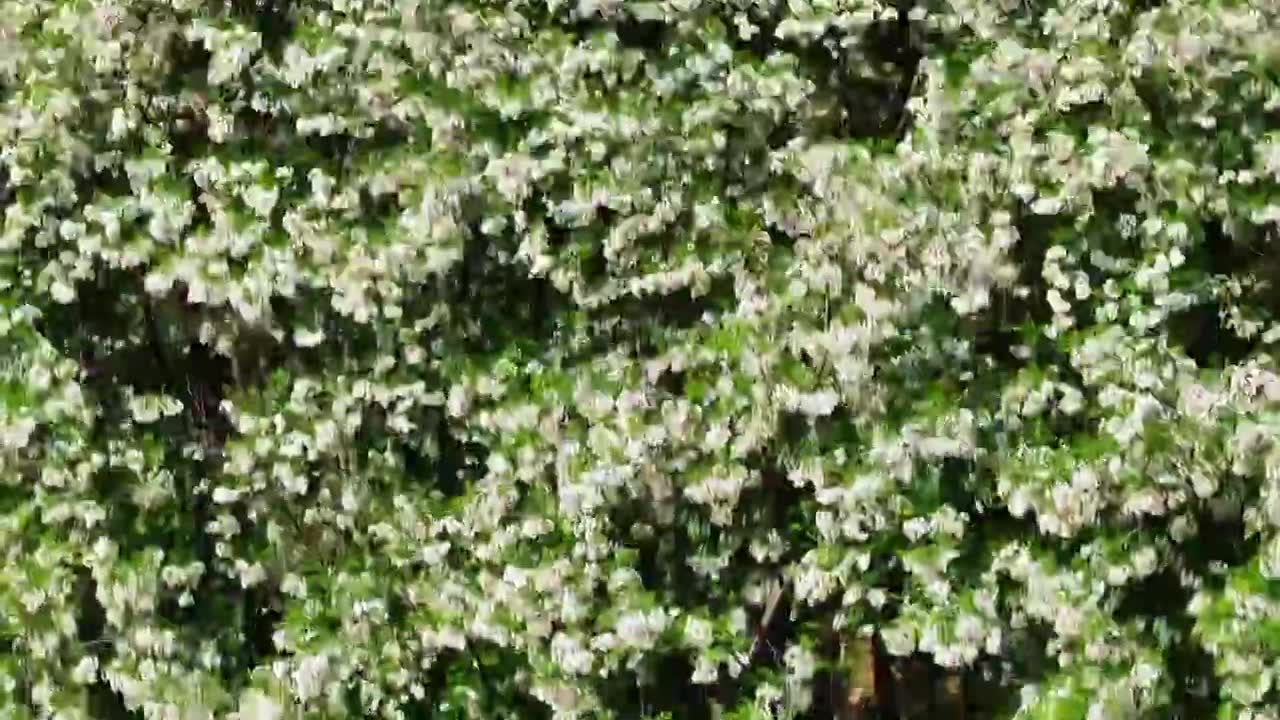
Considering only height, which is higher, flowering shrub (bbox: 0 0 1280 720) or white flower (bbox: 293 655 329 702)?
flowering shrub (bbox: 0 0 1280 720)

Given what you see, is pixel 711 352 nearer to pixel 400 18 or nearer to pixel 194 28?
pixel 400 18

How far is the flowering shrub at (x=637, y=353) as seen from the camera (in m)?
4.19

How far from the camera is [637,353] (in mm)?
4723

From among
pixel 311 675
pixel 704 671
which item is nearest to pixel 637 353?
pixel 704 671

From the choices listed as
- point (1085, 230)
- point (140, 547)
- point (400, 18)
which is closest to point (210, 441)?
point (140, 547)

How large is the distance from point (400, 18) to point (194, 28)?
73cm

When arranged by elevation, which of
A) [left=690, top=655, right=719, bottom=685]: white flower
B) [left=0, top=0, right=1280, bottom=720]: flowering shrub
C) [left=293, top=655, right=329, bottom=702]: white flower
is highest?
[left=0, top=0, right=1280, bottom=720]: flowering shrub

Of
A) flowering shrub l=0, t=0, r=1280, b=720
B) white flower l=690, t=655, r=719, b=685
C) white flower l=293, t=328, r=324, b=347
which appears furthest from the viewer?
white flower l=293, t=328, r=324, b=347

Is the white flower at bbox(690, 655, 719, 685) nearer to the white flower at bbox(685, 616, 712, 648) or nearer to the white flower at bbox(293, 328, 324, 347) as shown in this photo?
the white flower at bbox(685, 616, 712, 648)

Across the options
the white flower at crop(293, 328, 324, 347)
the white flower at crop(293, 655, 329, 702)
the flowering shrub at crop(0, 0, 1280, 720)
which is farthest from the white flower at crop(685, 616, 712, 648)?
the white flower at crop(293, 328, 324, 347)

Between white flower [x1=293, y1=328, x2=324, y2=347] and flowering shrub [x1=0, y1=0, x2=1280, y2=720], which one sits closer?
flowering shrub [x1=0, y1=0, x2=1280, y2=720]

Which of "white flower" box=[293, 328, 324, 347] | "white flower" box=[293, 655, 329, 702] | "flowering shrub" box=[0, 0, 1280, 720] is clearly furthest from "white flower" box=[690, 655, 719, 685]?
"white flower" box=[293, 328, 324, 347]

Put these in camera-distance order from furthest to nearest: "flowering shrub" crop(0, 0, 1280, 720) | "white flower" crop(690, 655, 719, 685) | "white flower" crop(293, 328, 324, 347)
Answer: "white flower" crop(293, 328, 324, 347) < "white flower" crop(690, 655, 719, 685) < "flowering shrub" crop(0, 0, 1280, 720)

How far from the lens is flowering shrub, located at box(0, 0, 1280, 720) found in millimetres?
4188
